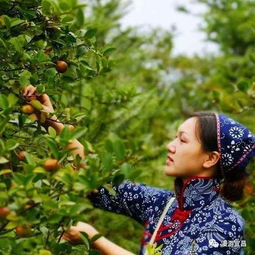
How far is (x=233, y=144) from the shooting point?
1943mm

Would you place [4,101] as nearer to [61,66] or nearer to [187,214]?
[61,66]

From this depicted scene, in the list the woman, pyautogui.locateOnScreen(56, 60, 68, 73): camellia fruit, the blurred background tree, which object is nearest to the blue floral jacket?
the woman

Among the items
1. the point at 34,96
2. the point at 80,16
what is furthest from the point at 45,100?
the point at 80,16

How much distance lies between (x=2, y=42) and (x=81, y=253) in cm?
57

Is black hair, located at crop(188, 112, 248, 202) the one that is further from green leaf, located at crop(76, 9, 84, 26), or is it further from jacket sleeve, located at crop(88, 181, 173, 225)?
green leaf, located at crop(76, 9, 84, 26)

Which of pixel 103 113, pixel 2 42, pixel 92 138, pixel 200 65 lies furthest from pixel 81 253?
pixel 200 65

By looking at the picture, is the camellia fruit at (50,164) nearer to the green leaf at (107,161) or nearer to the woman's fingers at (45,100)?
the green leaf at (107,161)

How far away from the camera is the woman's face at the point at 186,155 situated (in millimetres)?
1910

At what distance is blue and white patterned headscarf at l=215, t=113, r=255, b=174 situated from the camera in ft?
6.39

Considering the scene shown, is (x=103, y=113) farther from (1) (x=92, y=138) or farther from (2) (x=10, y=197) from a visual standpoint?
(2) (x=10, y=197)

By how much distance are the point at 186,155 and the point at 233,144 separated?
0.16 m

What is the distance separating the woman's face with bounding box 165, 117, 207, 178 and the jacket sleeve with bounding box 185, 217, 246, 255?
21 cm

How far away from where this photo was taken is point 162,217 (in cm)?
196

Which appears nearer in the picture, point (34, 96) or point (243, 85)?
point (34, 96)
